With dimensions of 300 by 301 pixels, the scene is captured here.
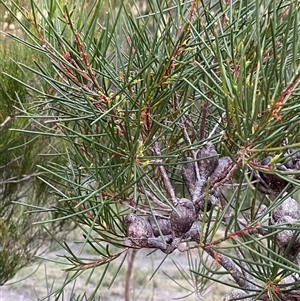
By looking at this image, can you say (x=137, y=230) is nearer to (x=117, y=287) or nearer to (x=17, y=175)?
(x=17, y=175)

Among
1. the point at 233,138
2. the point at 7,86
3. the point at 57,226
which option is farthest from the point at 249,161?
the point at 57,226

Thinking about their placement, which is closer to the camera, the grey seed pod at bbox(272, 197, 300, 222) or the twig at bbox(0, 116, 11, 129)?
the grey seed pod at bbox(272, 197, 300, 222)

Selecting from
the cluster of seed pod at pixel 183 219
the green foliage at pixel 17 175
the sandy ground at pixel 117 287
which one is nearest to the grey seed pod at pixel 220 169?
the cluster of seed pod at pixel 183 219

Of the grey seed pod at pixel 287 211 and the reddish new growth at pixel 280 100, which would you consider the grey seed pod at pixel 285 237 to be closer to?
the grey seed pod at pixel 287 211

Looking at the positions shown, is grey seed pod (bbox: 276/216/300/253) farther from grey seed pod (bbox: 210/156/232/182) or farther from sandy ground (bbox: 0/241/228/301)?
sandy ground (bbox: 0/241/228/301)

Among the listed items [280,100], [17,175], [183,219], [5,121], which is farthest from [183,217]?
[17,175]

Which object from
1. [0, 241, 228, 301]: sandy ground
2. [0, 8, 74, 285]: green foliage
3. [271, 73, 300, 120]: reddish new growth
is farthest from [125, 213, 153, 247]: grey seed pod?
[0, 241, 228, 301]: sandy ground

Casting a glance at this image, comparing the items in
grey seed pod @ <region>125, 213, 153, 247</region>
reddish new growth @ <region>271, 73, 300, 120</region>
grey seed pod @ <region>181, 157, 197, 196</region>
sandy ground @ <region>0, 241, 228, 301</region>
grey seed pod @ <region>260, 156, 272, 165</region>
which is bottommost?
sandy ground @ <region>0, 241, 228, 301</region>

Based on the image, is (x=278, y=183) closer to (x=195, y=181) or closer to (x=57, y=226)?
(x=195, y=181)
